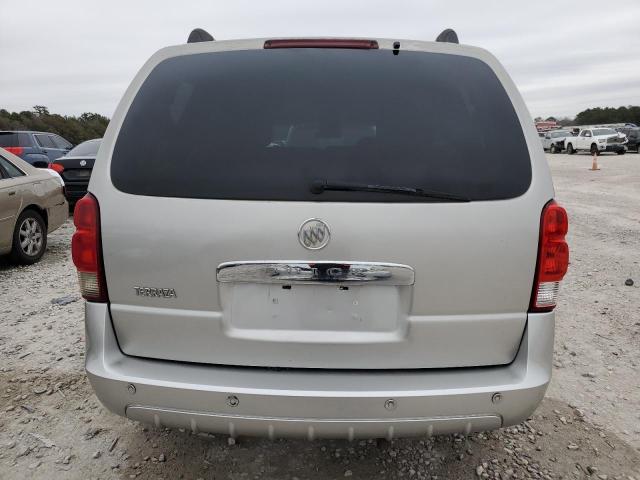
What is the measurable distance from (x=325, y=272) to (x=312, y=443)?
1242 millimetres

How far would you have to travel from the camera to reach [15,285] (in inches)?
215

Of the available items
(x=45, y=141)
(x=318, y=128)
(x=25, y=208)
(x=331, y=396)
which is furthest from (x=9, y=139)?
(x=331, y=396)

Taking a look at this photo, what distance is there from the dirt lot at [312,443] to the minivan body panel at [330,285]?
0.84 meters

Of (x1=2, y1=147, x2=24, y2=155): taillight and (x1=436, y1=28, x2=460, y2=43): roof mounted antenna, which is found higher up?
(x1=436, y1=28, x2=460, y2=43): roof mounted antenna

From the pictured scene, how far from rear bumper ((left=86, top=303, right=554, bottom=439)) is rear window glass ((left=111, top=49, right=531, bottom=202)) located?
0.65 meters

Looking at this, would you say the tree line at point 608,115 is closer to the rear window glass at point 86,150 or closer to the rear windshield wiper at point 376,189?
the rear window glass at point 86,150

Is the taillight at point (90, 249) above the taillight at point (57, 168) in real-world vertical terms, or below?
above

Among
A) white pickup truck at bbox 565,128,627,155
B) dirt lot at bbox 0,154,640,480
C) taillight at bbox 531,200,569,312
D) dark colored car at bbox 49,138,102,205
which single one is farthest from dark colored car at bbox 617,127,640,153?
taillight at bbox 531,200,569,312

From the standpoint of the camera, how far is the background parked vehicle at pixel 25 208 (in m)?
5.95

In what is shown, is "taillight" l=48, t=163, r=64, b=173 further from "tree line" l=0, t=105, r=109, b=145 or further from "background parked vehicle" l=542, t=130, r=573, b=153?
"background parked vehicle" l=542, t=130, r=573, b=153

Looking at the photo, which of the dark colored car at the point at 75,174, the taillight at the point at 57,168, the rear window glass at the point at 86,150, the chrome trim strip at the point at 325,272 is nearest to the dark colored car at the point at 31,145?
the rear window glass at the point at 86,150

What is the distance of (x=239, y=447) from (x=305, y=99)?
1.74 m

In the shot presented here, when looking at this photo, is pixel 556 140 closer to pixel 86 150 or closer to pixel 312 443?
pixel 86 150

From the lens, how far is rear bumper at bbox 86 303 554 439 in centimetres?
182
